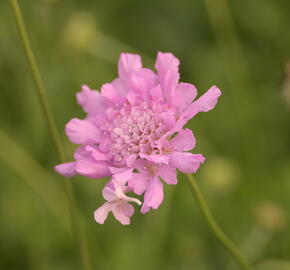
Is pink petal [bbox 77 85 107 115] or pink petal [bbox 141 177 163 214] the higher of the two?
pink petal [bbox 77 85 107 115]

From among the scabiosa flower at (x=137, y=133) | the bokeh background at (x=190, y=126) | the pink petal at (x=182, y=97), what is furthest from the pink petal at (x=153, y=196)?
the bokeh background at (x=190, y=126)

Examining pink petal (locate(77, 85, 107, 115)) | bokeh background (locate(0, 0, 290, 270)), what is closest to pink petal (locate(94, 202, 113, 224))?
pink petal (locate(77, 85, 107, 115))

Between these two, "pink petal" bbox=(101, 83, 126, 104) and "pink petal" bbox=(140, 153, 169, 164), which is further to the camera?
"pink petal" bbox=(101, 83, 126, 104)

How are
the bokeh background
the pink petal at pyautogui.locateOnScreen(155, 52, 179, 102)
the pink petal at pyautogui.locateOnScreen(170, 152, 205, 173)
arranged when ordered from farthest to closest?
the bokeh background → the pink petal at pyautogui.locateOnScreen(155, 52, 179, 102) → the pink petal at pyautogui.locateOnScreen(170, 152, 205, 173)

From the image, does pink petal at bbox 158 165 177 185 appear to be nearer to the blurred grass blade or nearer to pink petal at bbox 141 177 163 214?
A: pink petal at bbox 141 177 163 214

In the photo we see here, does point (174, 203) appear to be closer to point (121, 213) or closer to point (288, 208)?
point (288, 208)

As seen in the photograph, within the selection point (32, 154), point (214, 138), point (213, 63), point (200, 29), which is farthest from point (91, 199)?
point (200, 29)

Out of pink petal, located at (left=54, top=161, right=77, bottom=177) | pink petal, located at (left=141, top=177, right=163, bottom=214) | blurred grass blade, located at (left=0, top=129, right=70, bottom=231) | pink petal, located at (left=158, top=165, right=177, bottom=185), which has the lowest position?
blurred grass blade, located at (left=0, top=129, right=70, bottom=231)
